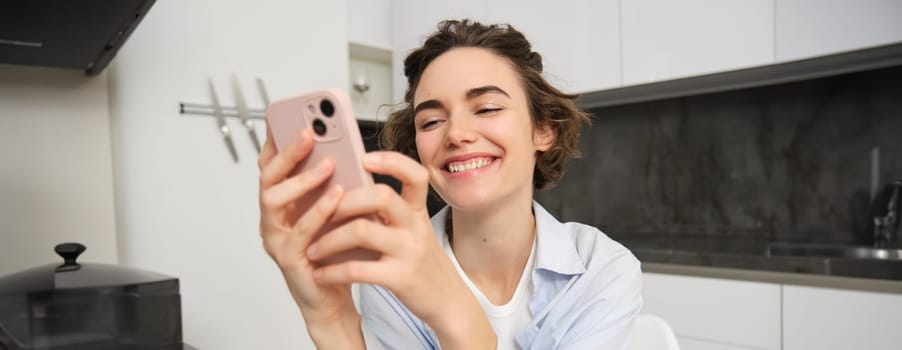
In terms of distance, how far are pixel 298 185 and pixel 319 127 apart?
5 cm

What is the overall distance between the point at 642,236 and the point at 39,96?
73.3 inches

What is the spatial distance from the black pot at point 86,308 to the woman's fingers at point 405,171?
0.61 metres

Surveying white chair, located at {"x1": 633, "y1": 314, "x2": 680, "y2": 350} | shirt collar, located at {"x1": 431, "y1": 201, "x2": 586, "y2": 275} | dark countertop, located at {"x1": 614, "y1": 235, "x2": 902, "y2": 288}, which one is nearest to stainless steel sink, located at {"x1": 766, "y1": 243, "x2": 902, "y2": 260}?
dark countertop, located at {"x1": 614, "y1": 235, "x2": 902, "y2": 288}

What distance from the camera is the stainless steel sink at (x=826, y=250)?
1.52m

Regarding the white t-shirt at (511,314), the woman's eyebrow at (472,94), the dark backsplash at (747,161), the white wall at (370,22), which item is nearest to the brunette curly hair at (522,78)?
the woman's eyebrow at (472,94)

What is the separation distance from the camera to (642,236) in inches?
79.7

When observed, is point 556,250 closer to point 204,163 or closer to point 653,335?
point 653,335

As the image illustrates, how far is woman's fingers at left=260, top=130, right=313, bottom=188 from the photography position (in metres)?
0.44

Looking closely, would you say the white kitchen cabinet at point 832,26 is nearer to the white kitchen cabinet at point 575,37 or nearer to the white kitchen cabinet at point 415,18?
the white kitchen cabinet at point 575,37

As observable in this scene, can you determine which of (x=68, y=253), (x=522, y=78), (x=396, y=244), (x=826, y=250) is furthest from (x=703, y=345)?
(x=68, y=253)

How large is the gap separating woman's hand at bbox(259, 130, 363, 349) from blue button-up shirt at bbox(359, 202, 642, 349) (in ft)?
0.58

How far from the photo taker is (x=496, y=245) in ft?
2.83

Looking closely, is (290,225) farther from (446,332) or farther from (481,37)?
(481,37)

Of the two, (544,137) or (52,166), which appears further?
(52,166)
